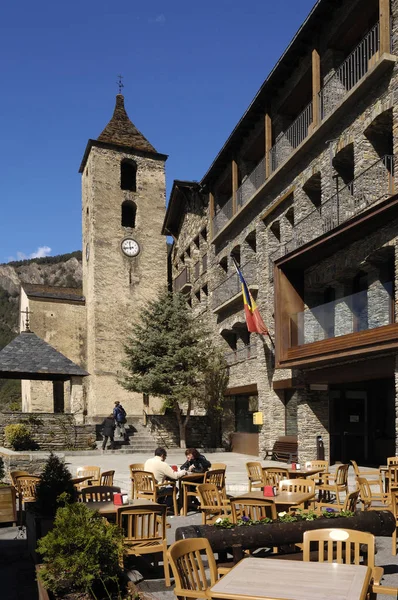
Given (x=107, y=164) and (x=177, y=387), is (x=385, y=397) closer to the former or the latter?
(x=177, y=387)

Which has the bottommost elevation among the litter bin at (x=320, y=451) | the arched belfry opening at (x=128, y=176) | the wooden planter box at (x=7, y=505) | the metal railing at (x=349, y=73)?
the litter bin at (x=320, y=451)

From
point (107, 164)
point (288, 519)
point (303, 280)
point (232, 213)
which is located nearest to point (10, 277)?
point (107, 164)

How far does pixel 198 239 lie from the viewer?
33.9 m

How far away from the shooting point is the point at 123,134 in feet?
131

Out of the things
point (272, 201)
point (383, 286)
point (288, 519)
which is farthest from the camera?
point (272, 201)

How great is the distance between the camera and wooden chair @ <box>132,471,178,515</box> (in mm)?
10750

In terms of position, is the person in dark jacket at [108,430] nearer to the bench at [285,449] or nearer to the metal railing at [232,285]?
the bench at [285,449]

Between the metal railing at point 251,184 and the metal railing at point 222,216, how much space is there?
147 cm

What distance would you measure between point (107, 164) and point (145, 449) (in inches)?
772

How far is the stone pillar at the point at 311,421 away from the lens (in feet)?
63.2

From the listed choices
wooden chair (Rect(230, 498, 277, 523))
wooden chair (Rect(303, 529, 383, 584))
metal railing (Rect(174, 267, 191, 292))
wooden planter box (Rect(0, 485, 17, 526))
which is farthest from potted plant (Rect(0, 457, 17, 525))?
metal railing (Rect(174, 267, 191, 292))

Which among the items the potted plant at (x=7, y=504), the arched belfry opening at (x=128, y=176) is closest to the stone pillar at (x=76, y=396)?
the arched belfry opening at (x=128, y=176)

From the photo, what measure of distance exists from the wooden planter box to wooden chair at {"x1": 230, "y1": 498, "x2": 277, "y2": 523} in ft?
16.3

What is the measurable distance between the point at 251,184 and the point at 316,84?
662cm
